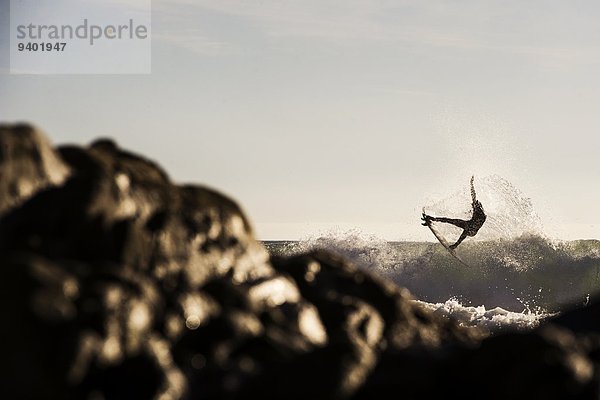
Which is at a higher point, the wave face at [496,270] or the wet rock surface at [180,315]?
the wet rock surface at [180,315]

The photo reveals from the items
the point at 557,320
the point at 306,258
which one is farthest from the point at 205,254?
the point at 557,320

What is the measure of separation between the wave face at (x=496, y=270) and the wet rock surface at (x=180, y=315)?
79046mm

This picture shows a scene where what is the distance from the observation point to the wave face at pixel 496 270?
10300 centimetres

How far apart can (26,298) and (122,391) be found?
5.83 feet

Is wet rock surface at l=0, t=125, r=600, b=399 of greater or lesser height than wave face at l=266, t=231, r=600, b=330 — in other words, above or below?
above

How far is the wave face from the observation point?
103m

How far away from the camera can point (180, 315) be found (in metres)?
16.0

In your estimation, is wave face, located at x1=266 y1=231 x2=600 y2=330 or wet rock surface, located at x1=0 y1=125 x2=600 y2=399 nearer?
wet rock surface, located at x1=0 y1=125 x2=600 y2=399

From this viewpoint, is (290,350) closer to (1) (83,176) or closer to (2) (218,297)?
(2) (218,297)

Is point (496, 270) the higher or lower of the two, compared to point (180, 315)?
lower

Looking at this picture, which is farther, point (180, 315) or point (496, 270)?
point (496, 270)

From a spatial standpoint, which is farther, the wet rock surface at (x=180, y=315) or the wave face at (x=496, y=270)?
the wave face at (x=496, y=270)

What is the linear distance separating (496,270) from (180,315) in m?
98.8

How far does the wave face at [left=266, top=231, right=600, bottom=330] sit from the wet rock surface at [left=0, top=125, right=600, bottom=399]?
79046 millimetres
